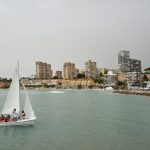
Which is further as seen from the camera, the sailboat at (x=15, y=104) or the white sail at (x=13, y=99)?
the white sail at (x=13, y=99)

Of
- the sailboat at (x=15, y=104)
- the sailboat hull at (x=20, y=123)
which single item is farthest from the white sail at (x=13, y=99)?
the sailboat hull at (x=20, y=123)

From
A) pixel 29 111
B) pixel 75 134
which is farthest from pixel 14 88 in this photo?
pixel 75 134

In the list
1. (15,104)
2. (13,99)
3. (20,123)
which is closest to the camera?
(20,123)

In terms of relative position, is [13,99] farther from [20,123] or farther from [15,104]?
[20,123]

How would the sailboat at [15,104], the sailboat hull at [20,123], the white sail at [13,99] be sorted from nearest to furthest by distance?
the sailboat hull at [20,123], the sailboat at [15,104], the white sail at [13,99]

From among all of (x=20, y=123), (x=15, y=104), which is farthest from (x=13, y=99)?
(x=20, y=123)

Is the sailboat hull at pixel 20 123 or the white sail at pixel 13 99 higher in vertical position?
the white sail at pixel 13 99

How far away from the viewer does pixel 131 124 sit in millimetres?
52156

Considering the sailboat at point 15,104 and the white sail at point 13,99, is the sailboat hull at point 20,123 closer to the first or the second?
the sailboat at point 15,104

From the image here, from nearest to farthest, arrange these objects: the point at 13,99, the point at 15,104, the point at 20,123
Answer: the point at 20,123 < the point at 15,104 < the point at 13,99

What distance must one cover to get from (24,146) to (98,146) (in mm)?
6772

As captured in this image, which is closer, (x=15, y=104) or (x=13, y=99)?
(x=15, y=104)

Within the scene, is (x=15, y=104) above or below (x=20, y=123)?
above

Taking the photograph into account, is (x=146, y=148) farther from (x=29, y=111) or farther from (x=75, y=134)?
(x=29, y=111)
